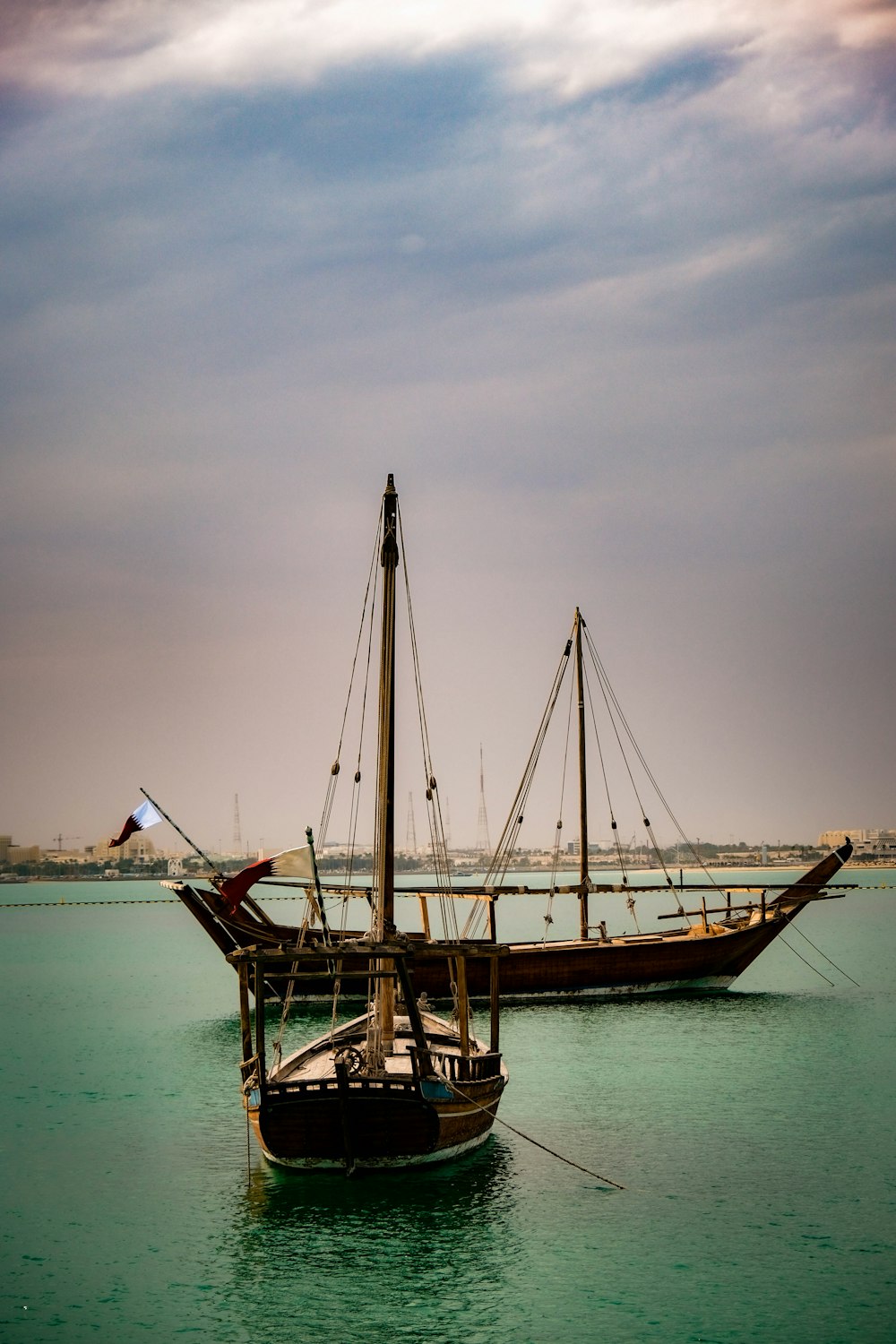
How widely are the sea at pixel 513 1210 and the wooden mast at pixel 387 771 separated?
2941 mm

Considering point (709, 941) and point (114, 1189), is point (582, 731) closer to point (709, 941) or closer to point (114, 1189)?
point (709, 941)

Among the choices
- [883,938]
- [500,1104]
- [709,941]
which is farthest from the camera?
[883,938]

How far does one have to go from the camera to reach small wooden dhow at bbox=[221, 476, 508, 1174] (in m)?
19.5

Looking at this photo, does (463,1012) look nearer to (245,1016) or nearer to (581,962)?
(245,1016)

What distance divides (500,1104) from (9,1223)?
423 inches

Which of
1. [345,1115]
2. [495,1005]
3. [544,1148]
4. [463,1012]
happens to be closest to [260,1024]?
[345,1115]

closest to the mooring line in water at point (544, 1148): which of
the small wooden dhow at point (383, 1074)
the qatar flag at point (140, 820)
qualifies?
the small wooden dhow at point (383, 1074)

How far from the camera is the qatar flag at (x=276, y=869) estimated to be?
1973cm

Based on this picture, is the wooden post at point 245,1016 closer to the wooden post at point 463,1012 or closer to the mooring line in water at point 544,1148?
the mooring line in water at point 544,1148

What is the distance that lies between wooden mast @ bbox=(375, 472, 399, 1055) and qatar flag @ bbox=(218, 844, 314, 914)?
1.66 meters

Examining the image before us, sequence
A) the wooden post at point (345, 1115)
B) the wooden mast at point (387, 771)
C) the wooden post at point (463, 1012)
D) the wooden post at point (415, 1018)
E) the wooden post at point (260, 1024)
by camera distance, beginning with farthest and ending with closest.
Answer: the wooden post at point (463, 1012)
the wooden mast at point (387, 771)
the wooden post at point (415, 1018)
the wooden post at point (260, 1024)
the wooden post at point (345, 1115)

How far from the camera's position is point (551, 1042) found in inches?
1416

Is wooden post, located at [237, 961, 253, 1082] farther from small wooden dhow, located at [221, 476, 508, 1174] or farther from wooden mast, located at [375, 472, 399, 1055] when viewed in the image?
wooden mast, located at [375, 472, 399, 1055]

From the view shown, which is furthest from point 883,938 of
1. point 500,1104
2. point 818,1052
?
point 500,1104
